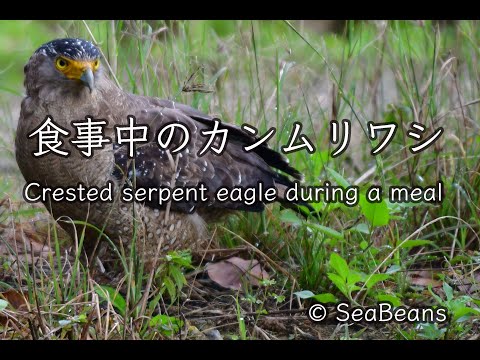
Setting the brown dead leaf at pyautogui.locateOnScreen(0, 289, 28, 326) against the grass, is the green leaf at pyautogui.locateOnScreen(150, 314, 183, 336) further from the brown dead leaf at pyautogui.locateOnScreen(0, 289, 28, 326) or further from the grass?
the brown dead leaf at pyautogui.locateOnScreen(0, 289, 28, 326)

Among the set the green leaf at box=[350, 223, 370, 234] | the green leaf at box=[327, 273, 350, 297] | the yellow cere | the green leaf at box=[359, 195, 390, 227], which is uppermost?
the yellow cere

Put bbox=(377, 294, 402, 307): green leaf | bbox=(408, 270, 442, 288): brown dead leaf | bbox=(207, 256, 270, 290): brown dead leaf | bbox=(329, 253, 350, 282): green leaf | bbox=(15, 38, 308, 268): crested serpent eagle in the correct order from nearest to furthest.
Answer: bbox=(329, 253, 350, 282): green leaf → bbox=(377, 294, 402, 307): green leaf → bbox=(15, 38, 308, 268): crested serpent eagle → bbox=(408, 270, 442, 288): brown dead leaf → bbox=(207, 256, 270, 290): brown dead leaf

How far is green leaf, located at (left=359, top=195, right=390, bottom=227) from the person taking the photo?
13.6ft

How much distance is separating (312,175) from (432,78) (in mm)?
756

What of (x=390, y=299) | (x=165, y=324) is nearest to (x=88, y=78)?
(x=165, y=324)

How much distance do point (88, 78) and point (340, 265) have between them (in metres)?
1.34

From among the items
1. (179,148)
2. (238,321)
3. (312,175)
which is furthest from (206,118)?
(238,321)

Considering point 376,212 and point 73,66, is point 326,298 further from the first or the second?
point 73,66

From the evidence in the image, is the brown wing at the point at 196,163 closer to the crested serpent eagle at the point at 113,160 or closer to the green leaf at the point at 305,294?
the crested serpent eagle at the point at 113,160

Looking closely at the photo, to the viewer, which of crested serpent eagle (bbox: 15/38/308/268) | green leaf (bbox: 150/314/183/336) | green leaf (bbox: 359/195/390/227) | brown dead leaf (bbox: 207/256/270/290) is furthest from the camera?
brown dead leaf (bbox: 207/256/270/290)

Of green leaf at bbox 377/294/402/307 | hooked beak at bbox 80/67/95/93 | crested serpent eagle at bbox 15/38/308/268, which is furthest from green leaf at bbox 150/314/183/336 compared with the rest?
hooked beak at bbox 80/67/95/93

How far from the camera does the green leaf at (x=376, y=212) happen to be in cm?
413

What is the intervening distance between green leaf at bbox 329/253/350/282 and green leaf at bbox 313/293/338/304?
0.49 ft

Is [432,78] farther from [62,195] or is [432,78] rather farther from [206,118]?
[62,195]
